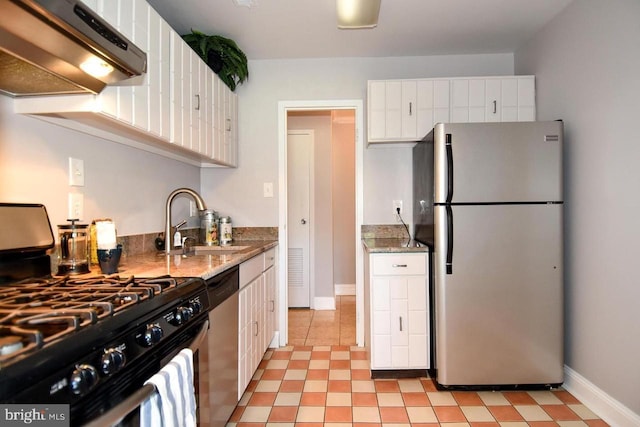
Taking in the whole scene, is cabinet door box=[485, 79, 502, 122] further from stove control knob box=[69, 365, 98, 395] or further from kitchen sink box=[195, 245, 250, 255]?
stove control knob box=[69, 365, 98, 395]

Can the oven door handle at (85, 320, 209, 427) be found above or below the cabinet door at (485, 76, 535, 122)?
below

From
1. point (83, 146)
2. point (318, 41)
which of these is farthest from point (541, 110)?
point (83, 146)

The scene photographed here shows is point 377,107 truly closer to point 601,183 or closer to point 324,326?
point 601,183

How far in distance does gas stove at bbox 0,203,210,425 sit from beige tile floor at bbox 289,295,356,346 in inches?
74.9

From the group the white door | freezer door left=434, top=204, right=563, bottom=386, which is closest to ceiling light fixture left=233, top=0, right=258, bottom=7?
freezer door left=434, top=204, right=563, bottom=386

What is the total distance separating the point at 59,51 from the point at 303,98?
2.07m

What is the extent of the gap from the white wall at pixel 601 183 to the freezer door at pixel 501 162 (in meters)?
0.16

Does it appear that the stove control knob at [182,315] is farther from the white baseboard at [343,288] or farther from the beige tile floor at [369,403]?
the white baseboard at [343,288]

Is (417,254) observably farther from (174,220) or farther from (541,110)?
(174,220)

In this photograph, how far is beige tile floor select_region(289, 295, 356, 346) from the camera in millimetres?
3023

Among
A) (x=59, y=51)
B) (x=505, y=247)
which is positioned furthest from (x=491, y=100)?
(x=59, y=51)

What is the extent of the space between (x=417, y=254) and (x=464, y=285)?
329mm

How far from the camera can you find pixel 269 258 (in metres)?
2.65

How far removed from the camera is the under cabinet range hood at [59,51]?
863mm
